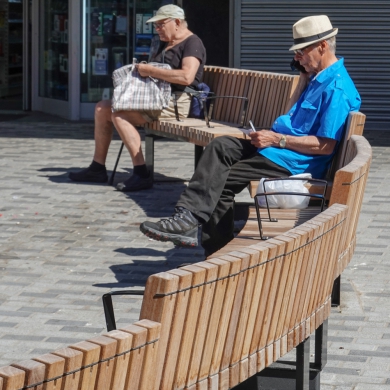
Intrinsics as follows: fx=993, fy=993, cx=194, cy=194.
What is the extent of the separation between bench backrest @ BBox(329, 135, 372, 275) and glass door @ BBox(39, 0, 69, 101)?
887cm

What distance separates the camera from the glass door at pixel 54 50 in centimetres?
1348

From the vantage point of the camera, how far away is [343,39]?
12.6m

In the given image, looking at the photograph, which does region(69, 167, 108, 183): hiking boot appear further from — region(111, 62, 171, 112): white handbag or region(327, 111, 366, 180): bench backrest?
region(327, 111, 366, 180): bench backrest

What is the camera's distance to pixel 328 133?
551 centimetres

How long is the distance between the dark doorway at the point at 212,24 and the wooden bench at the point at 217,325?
371 inches

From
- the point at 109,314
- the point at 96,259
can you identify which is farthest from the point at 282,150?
the point at 109,314

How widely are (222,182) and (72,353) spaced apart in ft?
11.8

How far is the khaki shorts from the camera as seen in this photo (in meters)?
8.23

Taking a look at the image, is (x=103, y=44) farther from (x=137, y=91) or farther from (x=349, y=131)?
(x=349, y=131)

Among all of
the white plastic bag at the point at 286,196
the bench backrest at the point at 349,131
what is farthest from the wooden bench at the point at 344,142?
the white plastic bag at the point at 286,196

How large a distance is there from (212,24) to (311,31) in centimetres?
743

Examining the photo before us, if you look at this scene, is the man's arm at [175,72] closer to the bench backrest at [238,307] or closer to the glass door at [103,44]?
the bench backrest at [238,307]

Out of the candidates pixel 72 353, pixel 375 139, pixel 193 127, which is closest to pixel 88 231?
pixel 193 127

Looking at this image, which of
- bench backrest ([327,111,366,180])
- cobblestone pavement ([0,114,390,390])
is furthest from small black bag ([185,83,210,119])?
bench backrest ([327,111,366,180])
